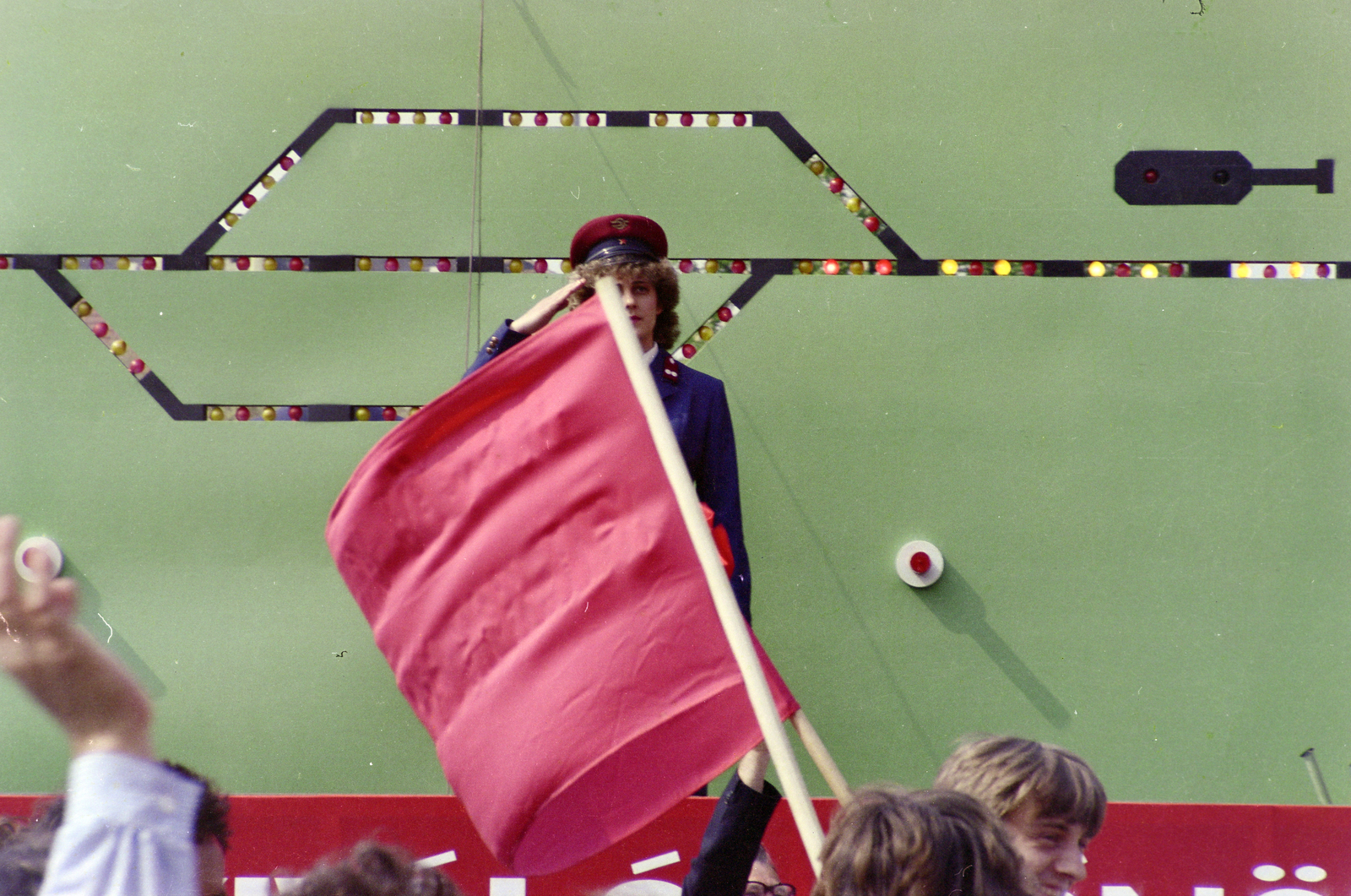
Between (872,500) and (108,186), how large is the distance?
5.96 feet

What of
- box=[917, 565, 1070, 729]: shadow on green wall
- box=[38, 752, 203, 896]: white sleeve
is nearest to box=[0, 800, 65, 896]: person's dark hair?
box=[38, 752, 203, 896]: white sleeve

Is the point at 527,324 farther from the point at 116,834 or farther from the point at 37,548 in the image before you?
the point at 116,834

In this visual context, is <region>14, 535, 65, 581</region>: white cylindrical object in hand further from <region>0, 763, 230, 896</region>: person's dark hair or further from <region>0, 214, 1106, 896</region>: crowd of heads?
<region>0, 763, 230, 896</region>: person's dark hair

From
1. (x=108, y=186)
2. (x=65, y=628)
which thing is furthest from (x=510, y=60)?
(x=65, y=628)

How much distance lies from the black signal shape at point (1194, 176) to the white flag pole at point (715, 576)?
146 centimetres

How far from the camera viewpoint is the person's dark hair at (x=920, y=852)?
45.0 inches

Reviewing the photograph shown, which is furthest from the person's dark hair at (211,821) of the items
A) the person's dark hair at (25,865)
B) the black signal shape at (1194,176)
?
the black signal shape at (1194,176)

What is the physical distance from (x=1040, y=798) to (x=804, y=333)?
4.64 feet

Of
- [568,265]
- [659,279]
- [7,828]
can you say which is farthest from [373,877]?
[568,265]

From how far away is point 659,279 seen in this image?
2477 mm

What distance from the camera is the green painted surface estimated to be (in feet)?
8.99

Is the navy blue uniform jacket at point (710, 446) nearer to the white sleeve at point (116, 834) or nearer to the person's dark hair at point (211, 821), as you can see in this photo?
the person's dark hair at point (211, 821)

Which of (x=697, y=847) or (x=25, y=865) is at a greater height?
(x=697, y=847)

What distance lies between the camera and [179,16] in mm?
2832
